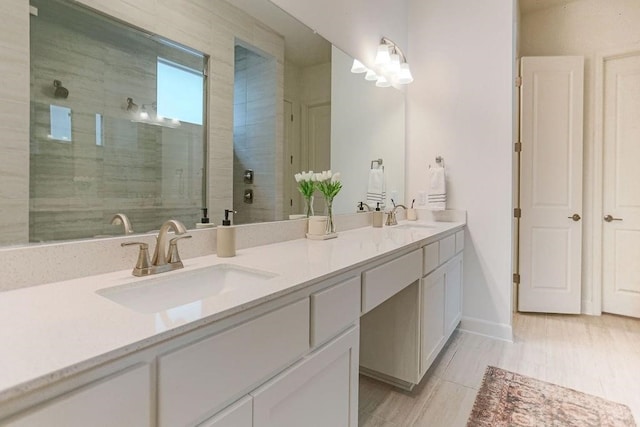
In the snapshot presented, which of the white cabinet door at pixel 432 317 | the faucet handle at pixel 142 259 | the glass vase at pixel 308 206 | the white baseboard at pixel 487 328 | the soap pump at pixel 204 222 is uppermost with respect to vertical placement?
the glass vase at pixel 308 206

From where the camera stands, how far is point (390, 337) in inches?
74.1

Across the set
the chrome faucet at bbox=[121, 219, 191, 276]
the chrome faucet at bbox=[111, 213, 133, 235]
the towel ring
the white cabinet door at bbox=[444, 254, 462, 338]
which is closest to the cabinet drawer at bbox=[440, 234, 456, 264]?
the white cabinet door at bbox=[444, 254, 462, 338]

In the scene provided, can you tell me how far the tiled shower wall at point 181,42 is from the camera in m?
0.87

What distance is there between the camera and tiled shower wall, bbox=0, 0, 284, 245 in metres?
0.87

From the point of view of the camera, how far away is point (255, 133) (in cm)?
154

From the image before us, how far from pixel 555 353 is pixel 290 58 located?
254 centimetres

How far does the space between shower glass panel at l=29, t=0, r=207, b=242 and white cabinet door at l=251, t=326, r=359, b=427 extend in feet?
2.20

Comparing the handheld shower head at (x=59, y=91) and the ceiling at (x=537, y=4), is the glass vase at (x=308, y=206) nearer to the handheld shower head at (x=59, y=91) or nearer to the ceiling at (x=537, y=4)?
the handheld shower head at (x=59, y=91)

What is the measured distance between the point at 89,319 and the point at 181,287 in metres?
0.39

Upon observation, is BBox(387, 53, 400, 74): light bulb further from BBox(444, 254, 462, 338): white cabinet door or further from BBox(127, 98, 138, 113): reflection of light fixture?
BBox(127, 98, 138, 113): reflection of light fixture

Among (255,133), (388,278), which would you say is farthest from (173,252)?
(388,278)

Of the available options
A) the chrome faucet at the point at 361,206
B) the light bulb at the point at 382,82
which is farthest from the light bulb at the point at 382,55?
the chrome faucet at the point at 361,206

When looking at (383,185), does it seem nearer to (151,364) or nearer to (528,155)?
(528,155)

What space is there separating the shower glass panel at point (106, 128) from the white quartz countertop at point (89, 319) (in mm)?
215
